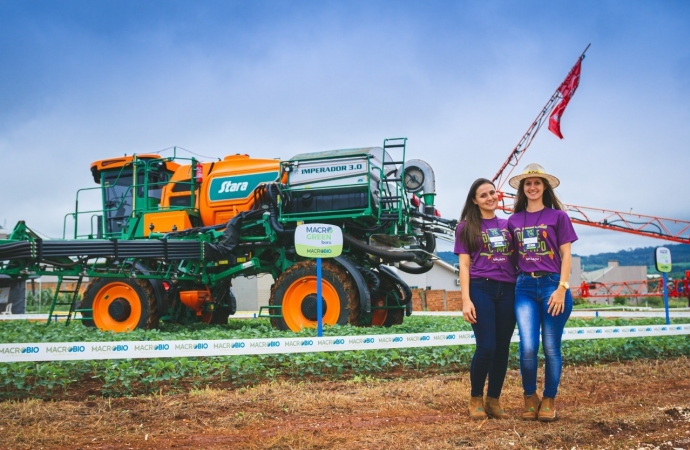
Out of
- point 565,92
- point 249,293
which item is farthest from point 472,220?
point 565,92

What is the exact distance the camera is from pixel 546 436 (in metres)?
4.61

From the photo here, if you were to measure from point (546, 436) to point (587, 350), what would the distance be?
481cm

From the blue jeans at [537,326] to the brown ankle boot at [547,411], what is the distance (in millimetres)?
67

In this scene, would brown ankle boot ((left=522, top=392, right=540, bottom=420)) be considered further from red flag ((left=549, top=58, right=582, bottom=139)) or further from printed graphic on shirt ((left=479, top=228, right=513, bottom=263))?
red flag ((left=549, top=58, right=582, bottom=139))

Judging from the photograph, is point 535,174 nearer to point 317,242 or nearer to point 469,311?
point 469,311

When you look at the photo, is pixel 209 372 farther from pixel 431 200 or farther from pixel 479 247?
pixel 431 200

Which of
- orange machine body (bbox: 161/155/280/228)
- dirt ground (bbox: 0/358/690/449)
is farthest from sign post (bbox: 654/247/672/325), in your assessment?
orange machine body (bbox: 161/155/280/228)

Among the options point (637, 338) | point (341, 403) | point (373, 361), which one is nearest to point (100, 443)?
point (341, 403)

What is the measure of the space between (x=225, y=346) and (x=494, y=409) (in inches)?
132

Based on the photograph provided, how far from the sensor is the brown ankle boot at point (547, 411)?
5129mm

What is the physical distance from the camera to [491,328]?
5383mm

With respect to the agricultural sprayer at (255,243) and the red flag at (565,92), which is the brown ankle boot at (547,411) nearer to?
the agricultural sprayer at (255,243)

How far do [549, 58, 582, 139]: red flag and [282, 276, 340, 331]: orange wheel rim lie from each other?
36161 mm

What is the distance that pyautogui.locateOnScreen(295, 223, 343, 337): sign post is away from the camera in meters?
9.77
